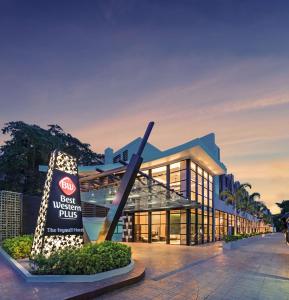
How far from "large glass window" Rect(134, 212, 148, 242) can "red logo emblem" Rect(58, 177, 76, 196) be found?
19620 millimetres

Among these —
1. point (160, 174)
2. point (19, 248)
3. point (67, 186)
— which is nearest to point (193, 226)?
point (160, 174)

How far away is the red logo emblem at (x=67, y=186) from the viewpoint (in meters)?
11.8

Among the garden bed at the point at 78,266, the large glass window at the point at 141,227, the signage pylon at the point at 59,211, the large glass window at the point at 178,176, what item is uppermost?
the large glass window at the point at 178,176

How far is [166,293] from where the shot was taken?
8.57 m

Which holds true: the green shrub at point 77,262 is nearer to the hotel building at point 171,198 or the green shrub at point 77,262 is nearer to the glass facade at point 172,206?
the hotel building at point 171,198

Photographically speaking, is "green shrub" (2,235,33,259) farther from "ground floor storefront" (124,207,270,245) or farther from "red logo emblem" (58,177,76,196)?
"ground floor storefront" (124,207,270,245)

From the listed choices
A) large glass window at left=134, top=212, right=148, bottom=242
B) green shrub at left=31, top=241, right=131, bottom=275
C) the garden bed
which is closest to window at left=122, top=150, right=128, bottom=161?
large glass window at left=134, top=212, right=148, bottom=242

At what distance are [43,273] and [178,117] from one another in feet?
53.1

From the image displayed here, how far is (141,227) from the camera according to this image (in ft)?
103

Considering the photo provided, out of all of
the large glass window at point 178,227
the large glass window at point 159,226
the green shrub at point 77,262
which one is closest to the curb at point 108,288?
the green shrub at point 77,262

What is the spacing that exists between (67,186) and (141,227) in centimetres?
2065

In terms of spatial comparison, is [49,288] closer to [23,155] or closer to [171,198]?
[171,198]

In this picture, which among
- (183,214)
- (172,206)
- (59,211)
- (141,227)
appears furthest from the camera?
(141,227)

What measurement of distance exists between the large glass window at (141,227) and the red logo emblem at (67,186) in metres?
19.6
